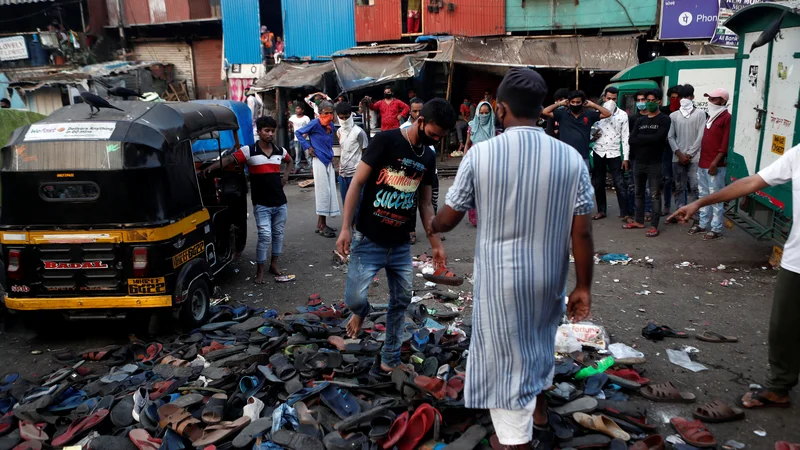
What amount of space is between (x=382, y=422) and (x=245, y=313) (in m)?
2.75

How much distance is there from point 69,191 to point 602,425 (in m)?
4.57

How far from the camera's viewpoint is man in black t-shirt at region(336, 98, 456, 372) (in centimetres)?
373

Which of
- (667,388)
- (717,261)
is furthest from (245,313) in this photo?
(717,261)

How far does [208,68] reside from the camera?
22.3 m

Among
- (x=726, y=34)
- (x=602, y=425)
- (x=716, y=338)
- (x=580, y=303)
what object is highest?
(x=726, y=34)

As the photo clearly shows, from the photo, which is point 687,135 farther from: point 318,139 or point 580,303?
point 580,303

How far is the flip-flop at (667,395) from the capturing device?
3885mm

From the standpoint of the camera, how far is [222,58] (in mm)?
21688

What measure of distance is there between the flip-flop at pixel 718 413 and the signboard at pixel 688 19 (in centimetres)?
1520

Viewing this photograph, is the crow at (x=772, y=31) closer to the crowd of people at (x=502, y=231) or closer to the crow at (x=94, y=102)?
the crowd of people at (x=502, y=231)

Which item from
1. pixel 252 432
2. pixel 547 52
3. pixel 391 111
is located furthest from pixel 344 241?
pixel 547 52

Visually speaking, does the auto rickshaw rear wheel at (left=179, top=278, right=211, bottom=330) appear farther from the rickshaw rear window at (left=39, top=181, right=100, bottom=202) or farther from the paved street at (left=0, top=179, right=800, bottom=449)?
the rickshaw rear window at (left=39, top=181, right=100, bottom=202)

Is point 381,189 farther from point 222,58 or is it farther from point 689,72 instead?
point 222,58

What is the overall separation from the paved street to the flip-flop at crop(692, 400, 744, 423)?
2.2 inches
